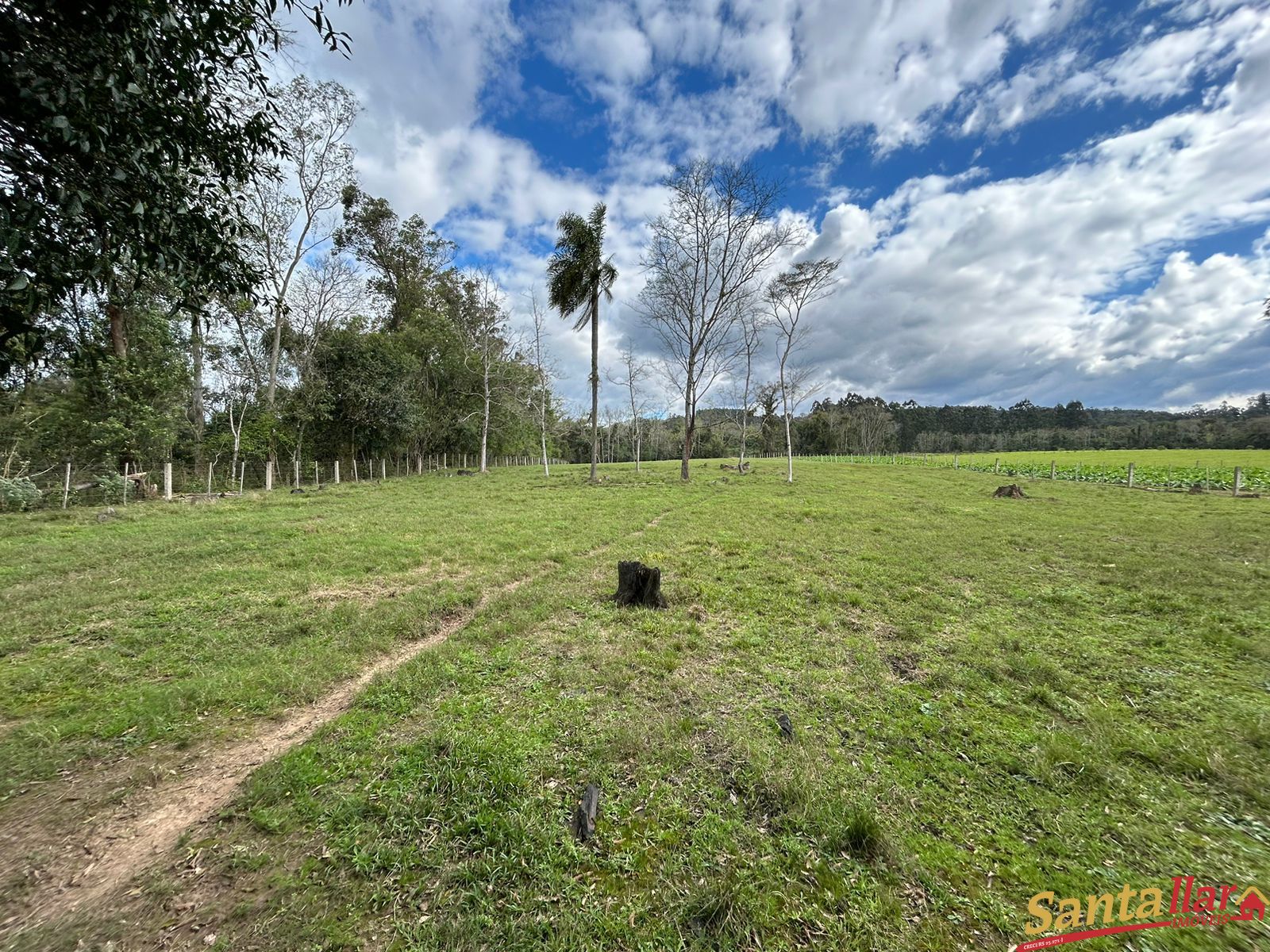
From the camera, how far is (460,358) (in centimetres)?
3397

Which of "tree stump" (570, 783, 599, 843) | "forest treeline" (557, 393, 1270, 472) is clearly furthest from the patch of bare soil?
"forest treeline" (557, 393, 1270, 472)

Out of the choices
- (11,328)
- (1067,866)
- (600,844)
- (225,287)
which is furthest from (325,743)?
(1067,866)

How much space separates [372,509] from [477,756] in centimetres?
1433

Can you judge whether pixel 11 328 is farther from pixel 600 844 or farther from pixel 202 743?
pixel 600 844

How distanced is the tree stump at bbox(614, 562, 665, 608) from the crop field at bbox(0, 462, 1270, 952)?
1.10 ft

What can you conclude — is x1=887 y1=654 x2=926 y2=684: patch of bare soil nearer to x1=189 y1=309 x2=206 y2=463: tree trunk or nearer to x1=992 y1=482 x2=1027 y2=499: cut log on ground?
x1=992 y1=482 x2=1027 y2=499: cut log on ground

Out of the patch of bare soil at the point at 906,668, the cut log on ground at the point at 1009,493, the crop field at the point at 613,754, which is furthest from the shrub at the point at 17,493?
the cut log on ground at the point at 1009,493

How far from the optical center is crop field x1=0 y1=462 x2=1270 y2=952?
2.36m

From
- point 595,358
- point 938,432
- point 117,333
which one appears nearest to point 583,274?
point 595,358

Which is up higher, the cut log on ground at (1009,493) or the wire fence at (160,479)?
the wire fence at (160,479)

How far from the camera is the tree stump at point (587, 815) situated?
2.83 metres
